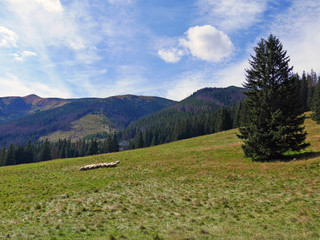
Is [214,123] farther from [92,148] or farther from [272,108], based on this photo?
[272,108]

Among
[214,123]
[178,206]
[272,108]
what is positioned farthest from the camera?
[214,123]

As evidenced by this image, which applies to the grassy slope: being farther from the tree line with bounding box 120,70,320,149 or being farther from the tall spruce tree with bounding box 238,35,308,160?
the tree line with bounding box 120,70,320,149

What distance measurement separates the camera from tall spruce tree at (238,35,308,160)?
23.5 m

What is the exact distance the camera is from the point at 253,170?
2186cm

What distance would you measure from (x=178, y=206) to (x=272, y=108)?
19732mm

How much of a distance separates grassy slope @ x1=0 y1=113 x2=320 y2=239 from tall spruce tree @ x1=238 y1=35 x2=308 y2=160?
3011 mm

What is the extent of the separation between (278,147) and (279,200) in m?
13.5

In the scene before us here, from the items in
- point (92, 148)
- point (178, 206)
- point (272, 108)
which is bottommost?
point (178, 206)

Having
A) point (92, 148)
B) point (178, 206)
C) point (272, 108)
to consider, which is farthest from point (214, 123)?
point (178, 206)

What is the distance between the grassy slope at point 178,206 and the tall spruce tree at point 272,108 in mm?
3011

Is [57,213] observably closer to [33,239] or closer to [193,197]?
[33,239]

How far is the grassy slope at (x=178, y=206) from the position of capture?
926 centimetres

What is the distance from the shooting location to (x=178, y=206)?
1341cm

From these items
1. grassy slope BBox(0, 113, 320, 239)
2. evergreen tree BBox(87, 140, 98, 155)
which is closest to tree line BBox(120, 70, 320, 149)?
evergreen tree BBox(87, 140, 98, 155)
